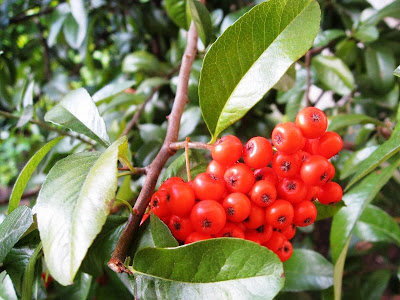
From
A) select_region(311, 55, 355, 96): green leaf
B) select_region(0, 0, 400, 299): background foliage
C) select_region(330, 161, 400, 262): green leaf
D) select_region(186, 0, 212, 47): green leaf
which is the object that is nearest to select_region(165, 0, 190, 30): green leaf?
select_region(0, 0, 400, 299): background foliage

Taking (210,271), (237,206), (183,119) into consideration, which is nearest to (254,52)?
(237,206)

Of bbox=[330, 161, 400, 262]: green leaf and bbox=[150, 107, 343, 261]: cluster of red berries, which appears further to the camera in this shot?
bbox=[330, 161, 400, 262]: green leaf

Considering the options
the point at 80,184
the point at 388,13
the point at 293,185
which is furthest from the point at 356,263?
the point at 80,184

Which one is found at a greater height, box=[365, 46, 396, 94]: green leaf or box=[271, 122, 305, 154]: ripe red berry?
box=[271, 122, 305, 154]: ripe red berry

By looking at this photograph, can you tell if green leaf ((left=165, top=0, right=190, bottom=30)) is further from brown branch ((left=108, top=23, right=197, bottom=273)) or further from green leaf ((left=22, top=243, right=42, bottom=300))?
green leaf ((left=22, top=243, right=42, bottom=300))

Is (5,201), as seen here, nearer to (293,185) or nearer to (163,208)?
(163,208)

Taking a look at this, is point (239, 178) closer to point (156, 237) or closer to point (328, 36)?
point (156, 237)

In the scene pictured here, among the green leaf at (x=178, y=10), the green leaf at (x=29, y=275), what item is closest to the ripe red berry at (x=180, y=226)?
the green leaf at (x=29, y=275)
